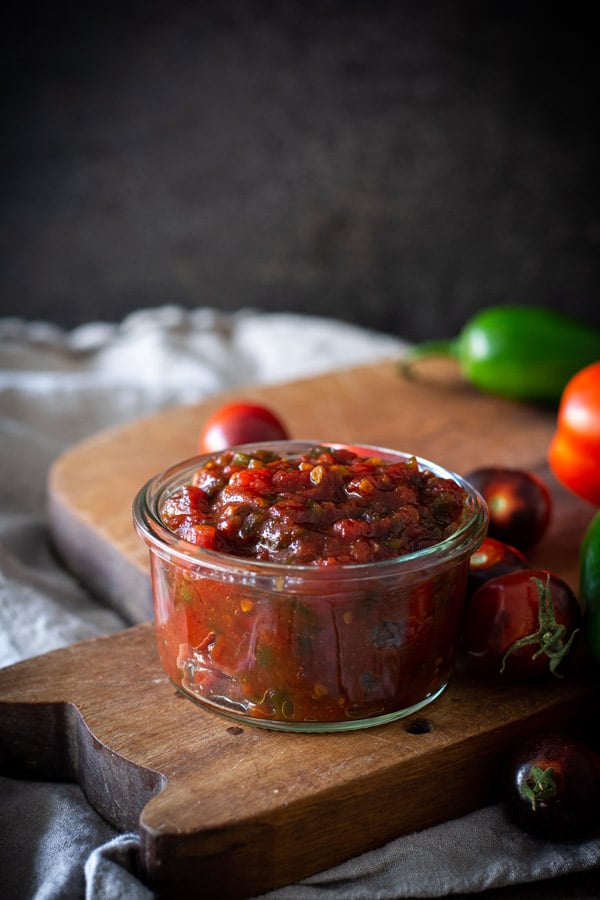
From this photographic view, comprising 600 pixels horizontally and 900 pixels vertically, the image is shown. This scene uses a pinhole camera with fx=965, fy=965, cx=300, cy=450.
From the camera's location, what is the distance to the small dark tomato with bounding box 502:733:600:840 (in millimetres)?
1488

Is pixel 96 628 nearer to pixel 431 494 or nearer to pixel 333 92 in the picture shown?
pixel 431 494

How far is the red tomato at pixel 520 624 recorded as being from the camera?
161 cm

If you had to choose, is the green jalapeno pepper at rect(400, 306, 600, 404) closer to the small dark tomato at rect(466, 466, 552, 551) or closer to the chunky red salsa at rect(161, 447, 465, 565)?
the small dark tomato at rect(466, 466, 552, 551)

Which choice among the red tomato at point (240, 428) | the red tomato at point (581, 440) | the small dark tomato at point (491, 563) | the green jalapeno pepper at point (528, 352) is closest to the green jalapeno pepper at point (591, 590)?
the small dark tomato at point (491, 563)

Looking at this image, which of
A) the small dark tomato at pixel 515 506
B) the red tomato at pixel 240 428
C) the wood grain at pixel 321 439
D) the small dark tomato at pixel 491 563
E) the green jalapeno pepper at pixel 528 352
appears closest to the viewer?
the small dark tomato at pixel 491 563

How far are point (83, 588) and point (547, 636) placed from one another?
4.25 ft

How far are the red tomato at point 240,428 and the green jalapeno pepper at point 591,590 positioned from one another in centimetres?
92

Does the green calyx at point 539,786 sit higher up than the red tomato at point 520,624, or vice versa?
the red tomato at point 520,624

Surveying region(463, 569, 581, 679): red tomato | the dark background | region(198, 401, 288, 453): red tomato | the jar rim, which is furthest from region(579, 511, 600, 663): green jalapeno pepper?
the dark background

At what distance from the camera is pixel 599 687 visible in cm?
171

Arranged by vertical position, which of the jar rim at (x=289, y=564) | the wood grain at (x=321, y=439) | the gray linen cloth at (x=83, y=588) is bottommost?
the gray linen cloth at (x=83, y=588)

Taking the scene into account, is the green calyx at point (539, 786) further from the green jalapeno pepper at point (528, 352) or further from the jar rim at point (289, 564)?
the green jalapeno pepper at point (528, 352)

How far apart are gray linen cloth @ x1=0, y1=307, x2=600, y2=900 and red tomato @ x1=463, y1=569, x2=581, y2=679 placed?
0.81 feet

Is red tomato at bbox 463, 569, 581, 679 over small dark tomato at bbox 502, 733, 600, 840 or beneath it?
over
